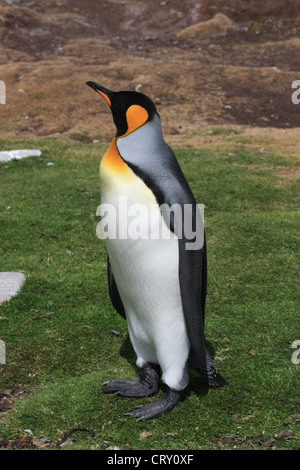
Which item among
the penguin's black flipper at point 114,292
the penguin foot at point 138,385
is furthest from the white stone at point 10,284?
the penguin foot at point 138,385

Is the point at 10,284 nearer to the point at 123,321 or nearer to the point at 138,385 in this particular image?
the point at 123,321

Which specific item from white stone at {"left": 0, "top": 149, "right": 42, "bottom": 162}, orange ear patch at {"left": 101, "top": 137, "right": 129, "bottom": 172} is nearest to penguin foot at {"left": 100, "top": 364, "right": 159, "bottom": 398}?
orange ear patch at {"left": 101, "top": 137, "right": 129, "bottom": 172}

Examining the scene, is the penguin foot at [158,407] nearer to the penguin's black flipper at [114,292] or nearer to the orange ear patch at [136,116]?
the penguin's black flipper at [114,292]

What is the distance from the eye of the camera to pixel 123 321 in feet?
13.6

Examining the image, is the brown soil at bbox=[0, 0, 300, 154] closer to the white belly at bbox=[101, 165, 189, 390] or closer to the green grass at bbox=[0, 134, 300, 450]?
the green grass at bbox=[0, 134, 300, 450]

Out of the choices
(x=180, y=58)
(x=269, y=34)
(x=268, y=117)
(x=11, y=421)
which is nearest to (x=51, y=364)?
(x=11, y=421)

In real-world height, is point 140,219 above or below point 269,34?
above

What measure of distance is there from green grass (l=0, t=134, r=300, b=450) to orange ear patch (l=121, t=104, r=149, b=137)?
1.48m
